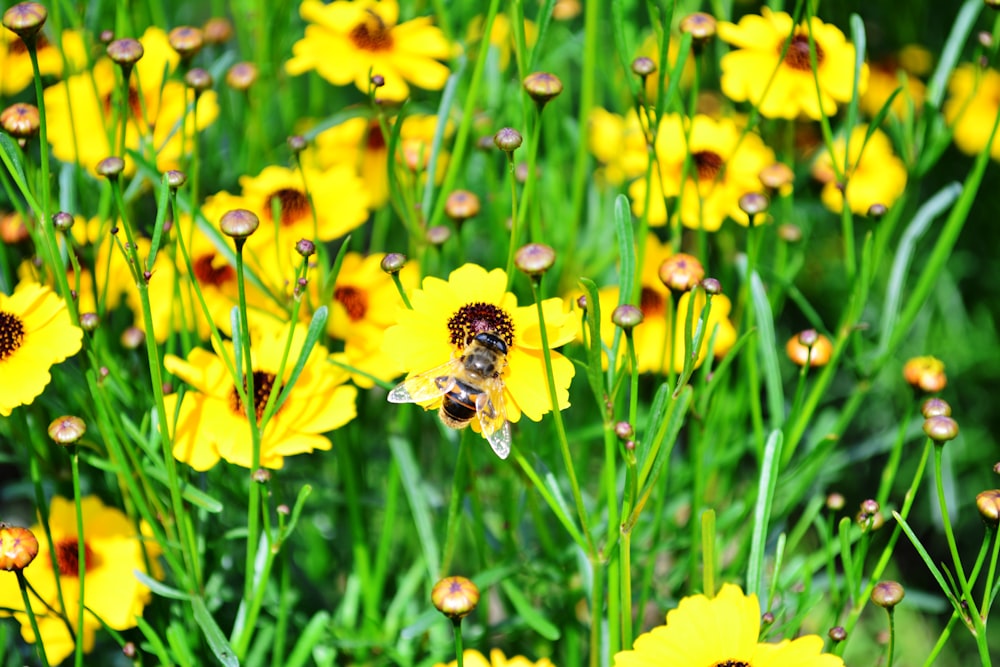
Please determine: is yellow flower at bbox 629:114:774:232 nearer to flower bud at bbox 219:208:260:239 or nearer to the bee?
the bee

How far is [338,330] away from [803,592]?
0.43 metres

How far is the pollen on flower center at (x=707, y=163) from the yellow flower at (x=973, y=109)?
42 centimetres

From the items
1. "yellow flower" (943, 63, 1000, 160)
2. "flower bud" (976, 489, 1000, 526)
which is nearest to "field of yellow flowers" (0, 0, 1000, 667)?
"flower bud" (976, 489, 1000, 526)

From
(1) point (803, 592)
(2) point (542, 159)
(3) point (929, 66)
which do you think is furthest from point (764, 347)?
(3) point (929, 66)

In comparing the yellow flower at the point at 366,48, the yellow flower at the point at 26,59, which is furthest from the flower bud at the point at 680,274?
the yellow flower at the point at 26,59

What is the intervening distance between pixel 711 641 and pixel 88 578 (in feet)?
1.57

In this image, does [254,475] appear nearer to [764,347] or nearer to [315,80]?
[764,347]

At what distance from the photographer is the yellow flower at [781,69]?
0.97 metres

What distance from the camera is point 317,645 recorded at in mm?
912

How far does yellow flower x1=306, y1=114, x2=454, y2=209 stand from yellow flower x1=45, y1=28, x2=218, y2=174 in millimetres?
127

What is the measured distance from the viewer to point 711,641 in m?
0.68

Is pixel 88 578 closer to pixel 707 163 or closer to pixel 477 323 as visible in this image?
pixel 477 323

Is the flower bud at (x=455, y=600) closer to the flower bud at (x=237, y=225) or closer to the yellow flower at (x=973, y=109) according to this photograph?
the flower bud at (x=237, y=225)

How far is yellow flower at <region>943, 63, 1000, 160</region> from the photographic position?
55.5 inches
